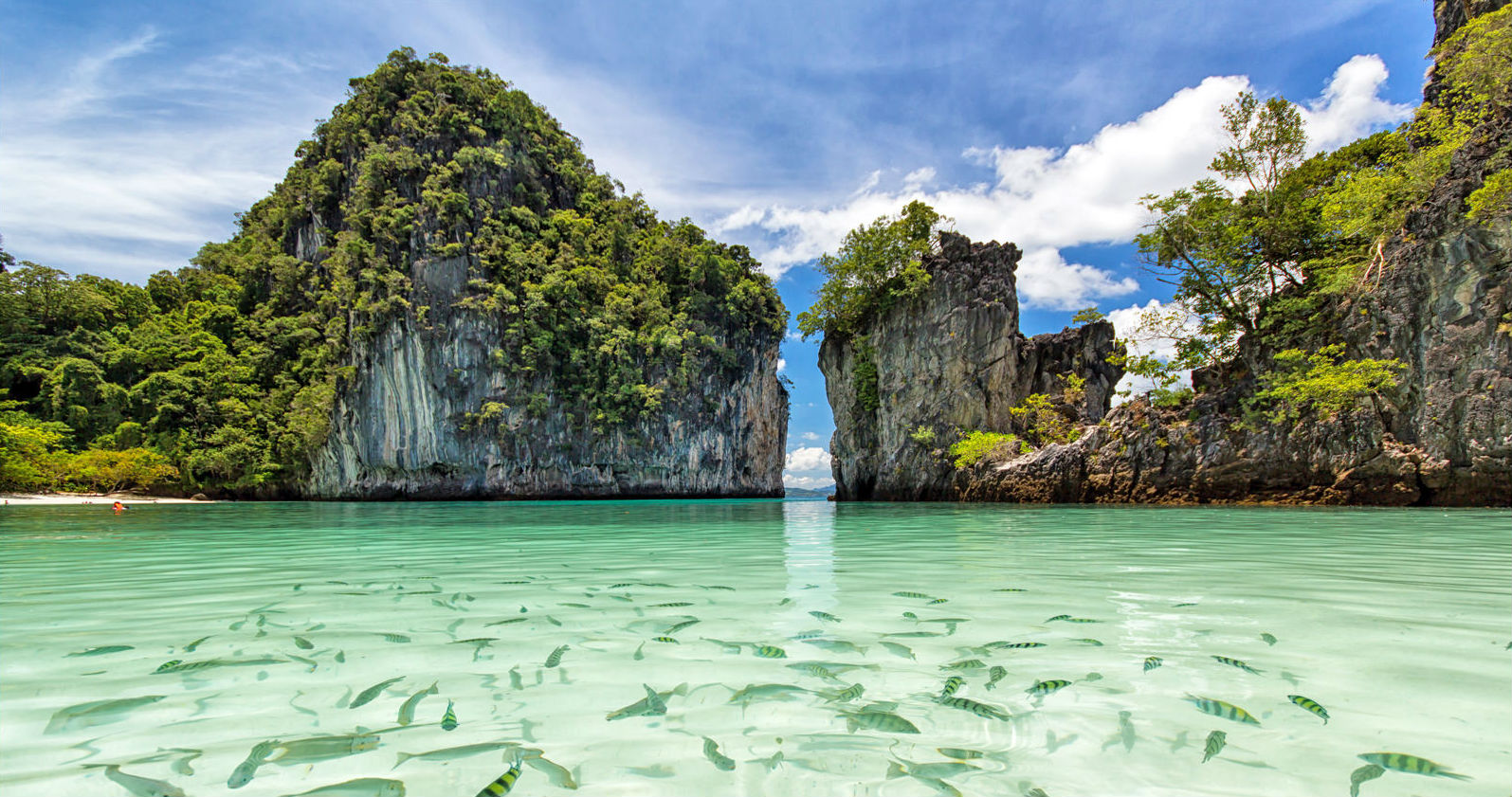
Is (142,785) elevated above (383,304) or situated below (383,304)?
below

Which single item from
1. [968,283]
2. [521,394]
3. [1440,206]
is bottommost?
[521,394]

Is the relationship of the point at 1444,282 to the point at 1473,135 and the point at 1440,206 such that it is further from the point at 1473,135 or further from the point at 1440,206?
the point at 1473,135

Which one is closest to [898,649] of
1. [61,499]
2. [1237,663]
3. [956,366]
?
[1237,663]

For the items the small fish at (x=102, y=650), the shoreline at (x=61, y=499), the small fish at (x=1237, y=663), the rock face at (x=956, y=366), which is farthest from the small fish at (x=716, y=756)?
the shoreline at (x=61, y=499)

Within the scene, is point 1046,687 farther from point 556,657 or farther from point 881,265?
point 881,265

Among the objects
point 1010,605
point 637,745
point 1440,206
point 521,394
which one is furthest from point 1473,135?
point 521,394

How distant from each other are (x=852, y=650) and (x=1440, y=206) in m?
18.5

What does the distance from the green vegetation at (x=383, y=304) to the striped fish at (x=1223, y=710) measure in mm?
32394

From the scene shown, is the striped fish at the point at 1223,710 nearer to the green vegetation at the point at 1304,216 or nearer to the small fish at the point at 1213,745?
the small fish at the point at 1213,745

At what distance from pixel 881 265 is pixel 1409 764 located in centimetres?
2577

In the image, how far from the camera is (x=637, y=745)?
160 centimetres

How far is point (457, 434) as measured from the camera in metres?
31.0

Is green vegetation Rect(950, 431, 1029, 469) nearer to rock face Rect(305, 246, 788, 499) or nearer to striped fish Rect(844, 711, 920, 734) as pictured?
rock face Rect(305, 246, 788, 499)

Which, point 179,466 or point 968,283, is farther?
point 179,466
